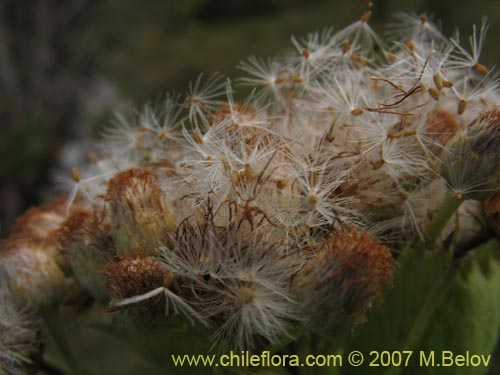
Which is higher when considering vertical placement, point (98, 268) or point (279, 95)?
point (279, 95)

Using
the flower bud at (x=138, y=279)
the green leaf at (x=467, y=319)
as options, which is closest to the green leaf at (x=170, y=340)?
the flower bud at (x=138, y=279)

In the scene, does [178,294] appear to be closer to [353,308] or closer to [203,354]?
[203,354]

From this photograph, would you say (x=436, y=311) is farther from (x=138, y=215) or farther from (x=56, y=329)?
(x=56, y=329)

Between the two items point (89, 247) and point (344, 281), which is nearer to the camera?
point (344, 281)

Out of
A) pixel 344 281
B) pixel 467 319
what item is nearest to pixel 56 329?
pixel 344 281

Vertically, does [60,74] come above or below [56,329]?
above

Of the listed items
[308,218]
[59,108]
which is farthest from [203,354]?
[59,108]

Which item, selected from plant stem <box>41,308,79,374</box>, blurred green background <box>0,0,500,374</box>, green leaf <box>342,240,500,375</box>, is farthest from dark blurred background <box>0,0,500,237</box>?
green leaf <box>342,240,500,375</box>

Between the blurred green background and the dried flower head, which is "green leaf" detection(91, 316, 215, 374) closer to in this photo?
the dried flower head
